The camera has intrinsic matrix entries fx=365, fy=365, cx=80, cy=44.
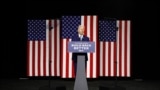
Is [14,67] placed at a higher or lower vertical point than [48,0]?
lower

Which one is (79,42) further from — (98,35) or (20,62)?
(20,62)

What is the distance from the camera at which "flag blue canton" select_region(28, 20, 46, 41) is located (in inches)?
363

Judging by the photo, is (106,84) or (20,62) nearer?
(106,84)

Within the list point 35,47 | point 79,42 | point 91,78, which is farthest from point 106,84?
point 79,42

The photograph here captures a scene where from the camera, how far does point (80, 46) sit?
6.25 meters

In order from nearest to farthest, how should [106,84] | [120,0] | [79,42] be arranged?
1. [79,42]
2. [106,84]
3. [120,0]

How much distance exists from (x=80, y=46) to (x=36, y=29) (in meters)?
3.31

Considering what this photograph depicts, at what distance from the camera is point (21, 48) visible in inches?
391

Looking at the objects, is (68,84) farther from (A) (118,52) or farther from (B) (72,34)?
(A) (118,52)

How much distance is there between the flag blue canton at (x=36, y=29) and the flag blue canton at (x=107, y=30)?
1.49 m

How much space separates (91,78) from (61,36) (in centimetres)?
137

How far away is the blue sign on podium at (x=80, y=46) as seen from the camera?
6.23 metres

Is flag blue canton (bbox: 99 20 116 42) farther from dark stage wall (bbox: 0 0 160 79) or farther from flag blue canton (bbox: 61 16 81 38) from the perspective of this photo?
flag blue canton (bbox: 61 16 81 38)

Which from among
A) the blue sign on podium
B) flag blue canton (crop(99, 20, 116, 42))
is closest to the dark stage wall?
flag blue canton (crop(99, 20, 116, 42))
